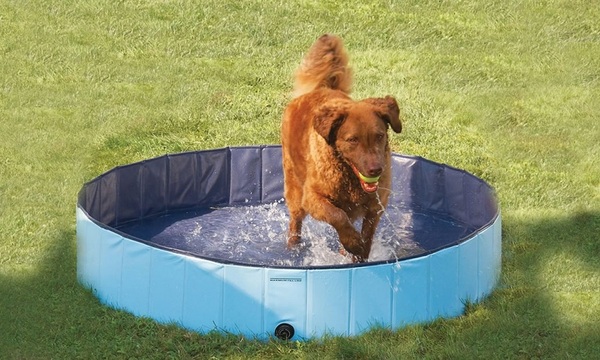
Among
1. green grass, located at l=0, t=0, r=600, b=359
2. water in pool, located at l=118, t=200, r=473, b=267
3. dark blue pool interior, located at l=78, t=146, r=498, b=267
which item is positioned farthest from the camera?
dark blue pool interior, located at l=78, t=146, r=498, b=267

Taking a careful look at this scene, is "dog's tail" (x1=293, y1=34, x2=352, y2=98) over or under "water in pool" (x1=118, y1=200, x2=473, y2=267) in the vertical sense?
over

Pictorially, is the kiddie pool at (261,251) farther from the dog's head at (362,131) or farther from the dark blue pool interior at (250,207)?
the dog's head at (362,131)

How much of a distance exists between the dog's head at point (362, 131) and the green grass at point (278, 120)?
111 centimetres

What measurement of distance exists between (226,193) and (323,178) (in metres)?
2.64

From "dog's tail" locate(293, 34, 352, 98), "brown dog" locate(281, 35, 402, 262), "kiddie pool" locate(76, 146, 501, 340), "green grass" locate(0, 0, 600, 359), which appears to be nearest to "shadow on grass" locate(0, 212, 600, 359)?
"green grass" locate(0, 0, 600, 359)

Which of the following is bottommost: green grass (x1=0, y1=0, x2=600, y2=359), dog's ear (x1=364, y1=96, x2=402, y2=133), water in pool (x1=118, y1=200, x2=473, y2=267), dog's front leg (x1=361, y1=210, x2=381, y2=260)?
water in pool (x1=118, y1=200, x2=473, y2=267)

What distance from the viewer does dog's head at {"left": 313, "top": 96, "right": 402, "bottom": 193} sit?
6961 millimetres

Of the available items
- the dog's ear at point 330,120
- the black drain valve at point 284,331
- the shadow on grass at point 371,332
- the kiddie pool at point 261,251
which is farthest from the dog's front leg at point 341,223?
the black drain valve at point 284,331

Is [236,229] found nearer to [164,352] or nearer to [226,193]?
[226,193]

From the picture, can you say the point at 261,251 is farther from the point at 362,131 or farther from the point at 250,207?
the point at 362,131

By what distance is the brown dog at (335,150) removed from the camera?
7012mm

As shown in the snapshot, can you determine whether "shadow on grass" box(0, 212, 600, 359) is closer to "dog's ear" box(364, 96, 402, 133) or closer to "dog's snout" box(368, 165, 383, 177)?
"dog's snout" box(368, 165, 383, 177)

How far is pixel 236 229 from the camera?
9141mm

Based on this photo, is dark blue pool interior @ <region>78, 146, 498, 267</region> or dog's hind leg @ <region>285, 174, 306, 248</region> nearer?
dog's hind leg @ <region>285, 174, 306, 248</region>
